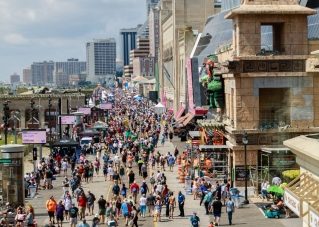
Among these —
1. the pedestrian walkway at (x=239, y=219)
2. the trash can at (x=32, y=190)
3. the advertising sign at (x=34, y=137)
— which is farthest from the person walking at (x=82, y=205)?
the advertising sign at (x=34, y=137)

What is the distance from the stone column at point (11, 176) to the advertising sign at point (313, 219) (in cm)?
2222

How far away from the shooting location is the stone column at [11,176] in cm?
3316

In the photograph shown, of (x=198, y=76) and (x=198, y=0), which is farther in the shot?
(x=198, y=0)

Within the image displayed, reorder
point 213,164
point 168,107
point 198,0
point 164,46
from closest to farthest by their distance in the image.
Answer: point 213,164 → point 198,0 → point 168,107 → point 164,46

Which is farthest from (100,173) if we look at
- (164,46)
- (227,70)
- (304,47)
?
(164,46)

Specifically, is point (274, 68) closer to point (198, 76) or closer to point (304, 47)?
point (304, 47)

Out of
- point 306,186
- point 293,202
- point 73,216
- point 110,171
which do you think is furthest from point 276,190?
point 293,202

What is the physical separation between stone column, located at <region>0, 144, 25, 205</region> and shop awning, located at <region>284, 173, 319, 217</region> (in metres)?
20.4

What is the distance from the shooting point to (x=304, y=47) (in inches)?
1454

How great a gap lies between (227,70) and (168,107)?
242 ft

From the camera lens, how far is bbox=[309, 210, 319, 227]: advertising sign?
40.3 ft

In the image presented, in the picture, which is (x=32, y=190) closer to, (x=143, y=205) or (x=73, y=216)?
(x=143, y=205)

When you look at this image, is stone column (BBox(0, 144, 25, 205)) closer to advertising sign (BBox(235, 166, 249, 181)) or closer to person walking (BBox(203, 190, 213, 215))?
person walking (BBox(203, 190, 213, 215))

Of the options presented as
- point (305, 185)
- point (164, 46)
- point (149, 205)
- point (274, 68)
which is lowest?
point (149, 205)
